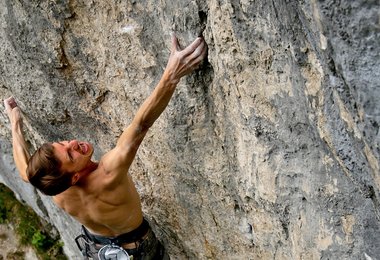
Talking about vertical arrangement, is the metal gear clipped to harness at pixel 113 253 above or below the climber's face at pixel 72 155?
below

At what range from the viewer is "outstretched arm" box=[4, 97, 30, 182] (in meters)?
3.52

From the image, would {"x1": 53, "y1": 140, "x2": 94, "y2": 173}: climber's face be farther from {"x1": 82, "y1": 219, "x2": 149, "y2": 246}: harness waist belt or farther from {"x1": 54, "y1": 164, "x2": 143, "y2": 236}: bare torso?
{"x1": 82, "y1": 219, "x2": 149, "y2": 246}: harness waist belt

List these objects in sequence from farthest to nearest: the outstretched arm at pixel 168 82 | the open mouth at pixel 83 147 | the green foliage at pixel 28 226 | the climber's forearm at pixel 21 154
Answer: the green foliage at pixel 28 226
the climber's forearm at pixel 21 154
the open mouth at pixel 83 147
the outstretched arm at pixel 168 82

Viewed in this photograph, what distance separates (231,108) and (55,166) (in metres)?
0.93

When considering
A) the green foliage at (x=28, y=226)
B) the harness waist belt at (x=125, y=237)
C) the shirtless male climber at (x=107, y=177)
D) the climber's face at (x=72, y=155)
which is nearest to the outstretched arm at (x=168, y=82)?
the shirtless male climber at (x=107, y=177)

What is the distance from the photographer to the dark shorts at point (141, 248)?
3609 mm

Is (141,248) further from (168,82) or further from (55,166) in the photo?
(168,82)

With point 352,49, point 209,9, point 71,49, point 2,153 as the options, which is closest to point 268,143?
point 209,9

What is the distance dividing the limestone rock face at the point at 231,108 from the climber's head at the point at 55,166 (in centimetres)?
48

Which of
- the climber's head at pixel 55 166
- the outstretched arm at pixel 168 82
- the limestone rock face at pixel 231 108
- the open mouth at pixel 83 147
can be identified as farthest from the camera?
the open mouth at pixel 83 147

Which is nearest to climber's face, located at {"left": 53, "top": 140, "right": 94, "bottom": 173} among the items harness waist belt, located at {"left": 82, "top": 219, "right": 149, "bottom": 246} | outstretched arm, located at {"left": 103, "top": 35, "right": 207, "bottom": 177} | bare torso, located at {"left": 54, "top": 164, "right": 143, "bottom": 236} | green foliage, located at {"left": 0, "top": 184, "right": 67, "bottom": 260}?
bare torso, located at {"left": 54, "top": 164, "right": 143, "bottom": 236}

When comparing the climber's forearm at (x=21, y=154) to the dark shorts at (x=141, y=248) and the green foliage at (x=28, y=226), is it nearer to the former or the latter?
the dark shorts at (x=141, y=248)

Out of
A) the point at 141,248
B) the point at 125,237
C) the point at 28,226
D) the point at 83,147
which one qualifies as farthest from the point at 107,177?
the point at 28,226

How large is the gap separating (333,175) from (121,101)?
56.6 inches
